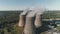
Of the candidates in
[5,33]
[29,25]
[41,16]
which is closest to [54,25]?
[41,16]

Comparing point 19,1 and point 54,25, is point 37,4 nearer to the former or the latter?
point 19,1

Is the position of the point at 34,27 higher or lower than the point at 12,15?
lower

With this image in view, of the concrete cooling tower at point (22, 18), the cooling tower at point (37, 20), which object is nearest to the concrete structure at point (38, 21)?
the cooling tower at point (37, 20)

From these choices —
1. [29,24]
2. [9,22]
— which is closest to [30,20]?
[29,24]

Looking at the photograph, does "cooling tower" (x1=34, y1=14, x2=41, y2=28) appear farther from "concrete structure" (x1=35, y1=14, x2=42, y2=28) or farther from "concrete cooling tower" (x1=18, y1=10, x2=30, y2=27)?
"concrete cooling tower" (x1=18, y1=10, x2=30, y2=27)

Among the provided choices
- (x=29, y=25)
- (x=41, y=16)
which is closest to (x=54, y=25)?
(x=41, y=16)

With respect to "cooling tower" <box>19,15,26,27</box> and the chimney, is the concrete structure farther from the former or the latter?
"cooling tower" <box>19,15,26,27</box>

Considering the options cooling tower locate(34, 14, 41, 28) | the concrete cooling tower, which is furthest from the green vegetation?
cooling tower locate(34, 14, 41, 28)

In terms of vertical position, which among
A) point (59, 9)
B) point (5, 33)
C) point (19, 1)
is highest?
point (19, 1)

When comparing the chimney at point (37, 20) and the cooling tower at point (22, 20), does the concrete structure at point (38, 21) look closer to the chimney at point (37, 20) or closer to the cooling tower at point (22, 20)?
the chimney at point (37, 20)

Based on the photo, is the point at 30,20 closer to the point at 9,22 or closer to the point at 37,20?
the point at 37,20

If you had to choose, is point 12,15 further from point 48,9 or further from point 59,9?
point 59,9
